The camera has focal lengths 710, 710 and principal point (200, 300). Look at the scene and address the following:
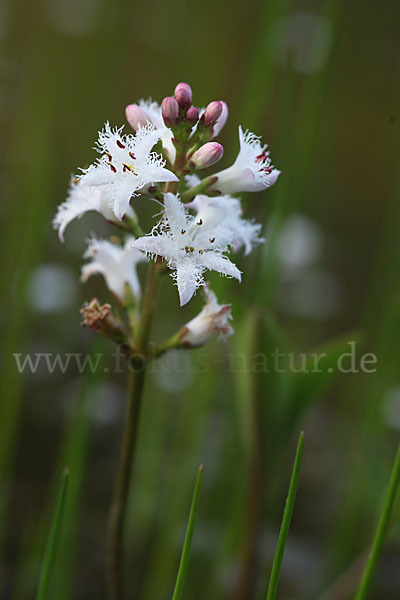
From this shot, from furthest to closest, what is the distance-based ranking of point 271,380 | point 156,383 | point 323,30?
point 156,383, point 323,30, point 271,380

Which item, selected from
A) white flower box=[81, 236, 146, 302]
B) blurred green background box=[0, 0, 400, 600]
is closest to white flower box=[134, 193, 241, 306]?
white flower box=[81, 236, 146, 302]

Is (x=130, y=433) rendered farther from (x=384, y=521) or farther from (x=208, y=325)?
(x=384, y=521)

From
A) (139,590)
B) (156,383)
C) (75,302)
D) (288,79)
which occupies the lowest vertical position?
(139,590)

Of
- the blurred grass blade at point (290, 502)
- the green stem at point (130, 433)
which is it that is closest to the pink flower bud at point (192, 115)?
the green stem at point (130, 433)

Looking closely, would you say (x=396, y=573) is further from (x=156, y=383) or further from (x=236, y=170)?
(x=236, y=170)

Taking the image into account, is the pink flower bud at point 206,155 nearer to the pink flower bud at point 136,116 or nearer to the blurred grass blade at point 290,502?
the pink flower bud at point 136,116

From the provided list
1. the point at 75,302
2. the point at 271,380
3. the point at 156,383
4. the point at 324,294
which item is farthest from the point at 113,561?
the point at 324,294

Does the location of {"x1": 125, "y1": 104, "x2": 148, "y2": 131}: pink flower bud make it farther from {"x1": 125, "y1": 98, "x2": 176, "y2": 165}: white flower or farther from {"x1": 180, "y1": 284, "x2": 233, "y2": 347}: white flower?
{"x1": 180, "y1": 284, "x2": 233, "y2": 347}: white flower
